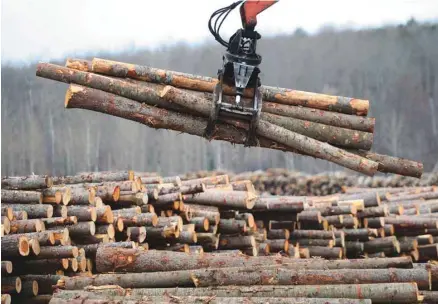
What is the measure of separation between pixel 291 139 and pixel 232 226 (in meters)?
4.91

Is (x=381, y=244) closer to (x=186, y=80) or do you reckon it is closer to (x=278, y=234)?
(x=278, y=234)

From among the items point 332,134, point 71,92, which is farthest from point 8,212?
point 332,134

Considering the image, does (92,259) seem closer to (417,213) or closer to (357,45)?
(417,213)

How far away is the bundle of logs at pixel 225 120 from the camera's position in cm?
638

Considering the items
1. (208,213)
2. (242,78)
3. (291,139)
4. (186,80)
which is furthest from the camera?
(208,213)

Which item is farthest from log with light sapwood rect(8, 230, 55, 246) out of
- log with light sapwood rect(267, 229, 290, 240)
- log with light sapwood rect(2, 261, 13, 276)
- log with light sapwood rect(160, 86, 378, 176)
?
log with light sapwood rect(267, 229, 290, 240)

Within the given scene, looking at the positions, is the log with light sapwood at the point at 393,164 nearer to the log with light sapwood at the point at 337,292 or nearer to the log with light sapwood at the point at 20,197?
the log with light sapwood at the point at 337,292

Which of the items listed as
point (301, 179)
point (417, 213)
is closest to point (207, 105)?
point (417, 213)

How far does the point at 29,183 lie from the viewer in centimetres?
938

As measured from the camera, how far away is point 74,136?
2583 centimetres

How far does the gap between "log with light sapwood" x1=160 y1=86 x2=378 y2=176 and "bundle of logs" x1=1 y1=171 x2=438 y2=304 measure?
96cm

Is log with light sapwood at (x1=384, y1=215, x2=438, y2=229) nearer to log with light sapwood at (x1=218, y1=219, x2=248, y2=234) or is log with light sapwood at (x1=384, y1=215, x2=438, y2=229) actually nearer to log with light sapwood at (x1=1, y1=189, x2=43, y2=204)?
log with light sapwood at (x1=218, y1=219, x2=248, y2=234)

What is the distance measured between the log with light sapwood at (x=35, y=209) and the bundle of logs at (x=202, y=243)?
0.01m

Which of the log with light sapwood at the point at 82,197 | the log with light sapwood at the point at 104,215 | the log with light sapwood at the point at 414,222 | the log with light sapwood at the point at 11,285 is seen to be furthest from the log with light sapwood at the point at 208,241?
the log with light sapwood at the point at 414,222
